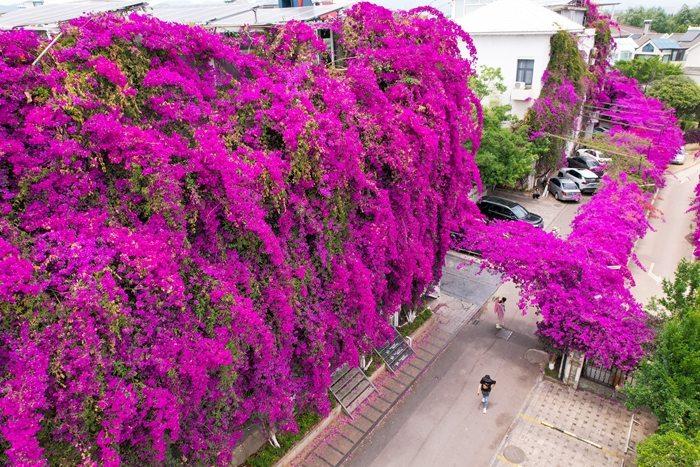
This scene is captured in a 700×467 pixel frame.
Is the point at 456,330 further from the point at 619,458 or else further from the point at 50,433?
the point at 50,433

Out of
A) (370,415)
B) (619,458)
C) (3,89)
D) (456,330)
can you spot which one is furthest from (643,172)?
(3,89)

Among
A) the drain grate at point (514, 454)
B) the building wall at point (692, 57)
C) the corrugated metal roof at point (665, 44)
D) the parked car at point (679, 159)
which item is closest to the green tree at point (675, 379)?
the drain grate at point (514, 454)

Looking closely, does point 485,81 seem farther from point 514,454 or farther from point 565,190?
point 514,454

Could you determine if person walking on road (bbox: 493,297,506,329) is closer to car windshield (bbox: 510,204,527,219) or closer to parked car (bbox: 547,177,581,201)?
car windshield (bbox: 510,204,527,219)

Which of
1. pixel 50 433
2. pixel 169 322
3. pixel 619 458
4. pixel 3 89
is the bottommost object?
pixel 619 458

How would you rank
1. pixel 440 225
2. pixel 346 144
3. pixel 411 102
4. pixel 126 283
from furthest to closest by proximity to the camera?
1. pixel 440 225
2. pixel 411 102
3. pixel 346 144
4. pixel 126 283

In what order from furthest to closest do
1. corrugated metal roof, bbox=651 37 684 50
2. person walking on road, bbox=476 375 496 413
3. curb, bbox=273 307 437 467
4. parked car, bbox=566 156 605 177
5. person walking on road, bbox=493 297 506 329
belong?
corrugated metal roof, bbox=651 37 684 50 < parked car, bbox=566 156 605 177 < person walking on road, bbox=493 297 506 329 < person walking on road, bbox=476 375 496 413 < curb, bbox=273 307 437 467

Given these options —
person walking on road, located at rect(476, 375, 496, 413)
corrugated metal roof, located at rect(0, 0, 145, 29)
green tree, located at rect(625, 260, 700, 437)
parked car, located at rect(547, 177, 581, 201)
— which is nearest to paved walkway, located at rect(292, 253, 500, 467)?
person walking on road, located at rect(476, 375, 496, 413)

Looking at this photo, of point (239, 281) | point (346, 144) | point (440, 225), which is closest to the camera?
point (239, 281)

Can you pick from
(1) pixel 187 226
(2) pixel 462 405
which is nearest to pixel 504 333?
(2) pixel 462 405
